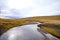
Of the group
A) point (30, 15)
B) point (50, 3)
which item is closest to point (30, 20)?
point (30, 15)

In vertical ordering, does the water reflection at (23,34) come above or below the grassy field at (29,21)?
below

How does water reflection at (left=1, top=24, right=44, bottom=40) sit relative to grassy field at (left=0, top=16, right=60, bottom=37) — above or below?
below

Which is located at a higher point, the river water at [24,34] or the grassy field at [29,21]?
the grassy field at [29,21]

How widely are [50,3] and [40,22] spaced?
47 cm

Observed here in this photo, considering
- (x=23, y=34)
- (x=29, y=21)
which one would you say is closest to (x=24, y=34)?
(x=23, y=34)

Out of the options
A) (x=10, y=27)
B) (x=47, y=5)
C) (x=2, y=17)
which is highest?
(x=47, y=5)

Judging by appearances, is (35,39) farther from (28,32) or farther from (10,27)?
(10,27)

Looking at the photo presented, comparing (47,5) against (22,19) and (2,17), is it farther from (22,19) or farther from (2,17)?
(2,17)

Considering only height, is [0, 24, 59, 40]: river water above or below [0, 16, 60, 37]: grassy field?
below

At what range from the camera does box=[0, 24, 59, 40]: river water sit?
3.10m

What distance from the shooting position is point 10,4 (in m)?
3.25

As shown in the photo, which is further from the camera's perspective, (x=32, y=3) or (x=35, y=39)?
(x=32, y=3)

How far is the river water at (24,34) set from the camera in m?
3.10

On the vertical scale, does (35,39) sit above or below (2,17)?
below
